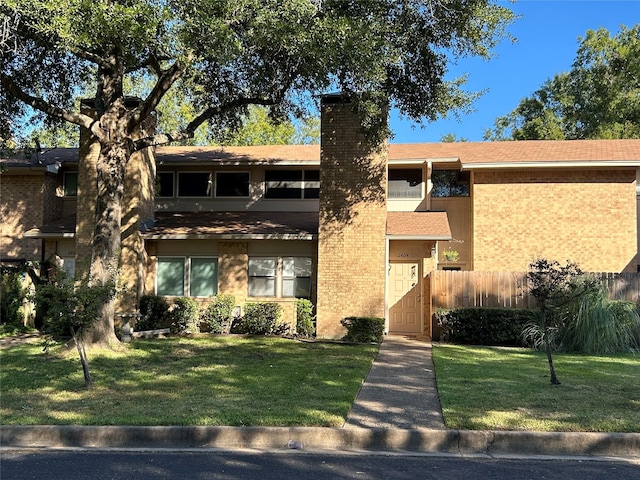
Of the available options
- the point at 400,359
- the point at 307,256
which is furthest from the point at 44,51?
the point at 400,359

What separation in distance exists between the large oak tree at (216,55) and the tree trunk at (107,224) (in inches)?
0.9

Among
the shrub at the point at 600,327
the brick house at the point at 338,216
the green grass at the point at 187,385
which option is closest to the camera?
the green grass at the point at 187,385

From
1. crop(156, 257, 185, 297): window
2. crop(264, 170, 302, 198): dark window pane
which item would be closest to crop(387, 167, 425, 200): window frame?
crop(264, 170, 302, 198): dark window pane

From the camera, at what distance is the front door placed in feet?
55.9

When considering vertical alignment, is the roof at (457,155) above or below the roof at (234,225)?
above

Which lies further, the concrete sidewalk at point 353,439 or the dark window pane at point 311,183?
the dark window pane at point 311,183

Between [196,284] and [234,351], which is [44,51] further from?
[234,351]

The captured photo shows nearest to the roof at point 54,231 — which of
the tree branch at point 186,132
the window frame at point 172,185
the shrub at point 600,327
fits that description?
the window frame at point 172,185

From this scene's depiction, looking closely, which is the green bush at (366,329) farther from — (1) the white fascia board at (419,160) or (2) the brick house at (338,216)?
(1) the white fascia board at (419,160)

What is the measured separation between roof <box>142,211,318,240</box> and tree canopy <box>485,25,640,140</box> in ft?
64.9

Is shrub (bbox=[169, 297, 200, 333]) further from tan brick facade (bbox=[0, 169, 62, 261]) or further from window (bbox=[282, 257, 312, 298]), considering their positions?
tan brick facade (bbox=[0, 169, 62, 261])

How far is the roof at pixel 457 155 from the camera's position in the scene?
58.5 feet

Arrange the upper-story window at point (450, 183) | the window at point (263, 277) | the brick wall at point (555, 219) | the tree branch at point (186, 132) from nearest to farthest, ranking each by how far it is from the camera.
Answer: the tree branch at point (186, 132), the window at point (263, 277), the brick wall at point (555, 219), the upper-story window at point (450, 183)

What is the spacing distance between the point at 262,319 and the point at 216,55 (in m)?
7.68
